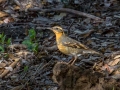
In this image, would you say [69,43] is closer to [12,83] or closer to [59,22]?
[12,83]

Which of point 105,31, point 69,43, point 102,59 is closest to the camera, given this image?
point 69,43

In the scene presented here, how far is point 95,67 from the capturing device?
8.29 metres

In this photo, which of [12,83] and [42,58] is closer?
[12,83]

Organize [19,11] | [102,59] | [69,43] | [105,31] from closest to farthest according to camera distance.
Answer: [69,43], [102,59], [105,31], [19,11]

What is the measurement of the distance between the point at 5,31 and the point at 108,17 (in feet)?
9.13

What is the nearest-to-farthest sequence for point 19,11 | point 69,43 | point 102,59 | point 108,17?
point 69,43
point 102,59
point 108,17
point 19,11

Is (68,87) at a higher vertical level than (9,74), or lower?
higher

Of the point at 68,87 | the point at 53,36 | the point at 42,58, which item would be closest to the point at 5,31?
the point at 53,36

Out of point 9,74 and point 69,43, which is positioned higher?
point 69,43

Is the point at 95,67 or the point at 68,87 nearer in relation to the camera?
the point at 68,87

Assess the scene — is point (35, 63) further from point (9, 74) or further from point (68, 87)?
point (68, 87)

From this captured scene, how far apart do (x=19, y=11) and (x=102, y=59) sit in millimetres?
4606

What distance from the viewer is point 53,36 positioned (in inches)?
415

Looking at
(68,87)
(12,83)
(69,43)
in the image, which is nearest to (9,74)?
(12,83)
